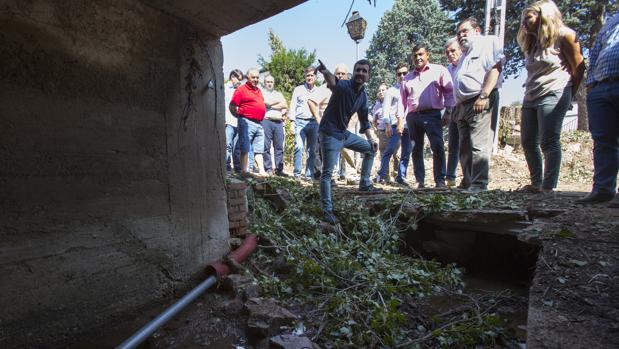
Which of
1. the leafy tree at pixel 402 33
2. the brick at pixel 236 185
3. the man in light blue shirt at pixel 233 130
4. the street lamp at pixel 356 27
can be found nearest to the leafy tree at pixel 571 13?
the leafy tree at pixel 402 33

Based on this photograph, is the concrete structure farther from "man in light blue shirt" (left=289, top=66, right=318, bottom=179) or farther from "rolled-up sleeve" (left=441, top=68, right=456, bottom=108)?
"man in light blue shirt" (left=289, top=66, right=318, bottom=179)

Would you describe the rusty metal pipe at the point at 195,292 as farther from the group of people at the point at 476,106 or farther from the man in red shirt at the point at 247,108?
the man in red shirt at the point at 247,108

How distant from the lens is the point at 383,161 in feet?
21.8

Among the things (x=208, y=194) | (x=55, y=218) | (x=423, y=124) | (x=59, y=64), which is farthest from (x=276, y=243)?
(x=423, y=124)

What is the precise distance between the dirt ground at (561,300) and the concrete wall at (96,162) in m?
0.33

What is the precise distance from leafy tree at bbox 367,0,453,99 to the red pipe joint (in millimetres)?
24838

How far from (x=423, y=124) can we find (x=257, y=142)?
2.92 meters

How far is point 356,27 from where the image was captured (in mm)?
8203

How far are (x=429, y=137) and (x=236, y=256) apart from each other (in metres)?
3.60

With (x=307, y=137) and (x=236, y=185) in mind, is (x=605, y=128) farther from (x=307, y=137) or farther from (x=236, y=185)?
(x=307, y=137)

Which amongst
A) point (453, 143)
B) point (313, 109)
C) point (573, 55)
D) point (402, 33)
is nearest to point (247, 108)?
point (313, 109)

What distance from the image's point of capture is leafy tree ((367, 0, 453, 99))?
25.7 meters

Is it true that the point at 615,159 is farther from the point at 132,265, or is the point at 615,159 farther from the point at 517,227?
the point at 132,265

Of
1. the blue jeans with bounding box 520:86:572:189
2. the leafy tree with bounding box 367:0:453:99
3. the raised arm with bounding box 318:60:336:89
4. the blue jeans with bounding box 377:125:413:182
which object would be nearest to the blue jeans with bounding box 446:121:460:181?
the blue jeans with bounding box 520:86:572:189
